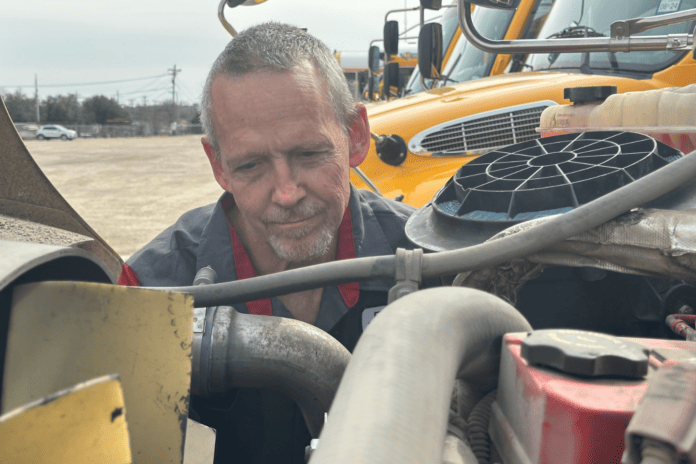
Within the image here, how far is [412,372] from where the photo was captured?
0.65 m

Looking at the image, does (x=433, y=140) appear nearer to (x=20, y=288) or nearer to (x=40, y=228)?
(x=40, y=228)

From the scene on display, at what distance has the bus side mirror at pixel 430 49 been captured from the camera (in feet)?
13.0

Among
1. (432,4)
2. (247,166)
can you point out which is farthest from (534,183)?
(432,4)

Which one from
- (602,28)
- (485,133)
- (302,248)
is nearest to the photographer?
(302,248)

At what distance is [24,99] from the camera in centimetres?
5869

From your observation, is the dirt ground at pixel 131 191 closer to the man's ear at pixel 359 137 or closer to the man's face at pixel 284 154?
the man's ear at pixel 359 137

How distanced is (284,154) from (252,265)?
1.45 feet

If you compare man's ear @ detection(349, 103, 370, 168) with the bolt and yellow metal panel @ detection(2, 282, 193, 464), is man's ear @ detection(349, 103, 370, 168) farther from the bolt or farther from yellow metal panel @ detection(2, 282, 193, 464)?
yellow metal panel @ detection(2, 282, 193, 464)

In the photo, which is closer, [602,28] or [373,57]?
[602,28]

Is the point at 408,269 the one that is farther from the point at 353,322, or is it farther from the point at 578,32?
the point at 578,32

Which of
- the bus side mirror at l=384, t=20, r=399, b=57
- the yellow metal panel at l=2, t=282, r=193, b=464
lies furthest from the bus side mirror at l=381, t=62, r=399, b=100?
the yellow metal panel at l=2, t=282, r=193, b=464

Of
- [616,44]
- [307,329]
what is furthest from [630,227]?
[616,44]

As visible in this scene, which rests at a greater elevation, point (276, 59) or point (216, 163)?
point (276, 59)

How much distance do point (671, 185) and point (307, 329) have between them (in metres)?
0.63
